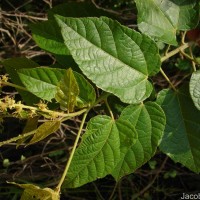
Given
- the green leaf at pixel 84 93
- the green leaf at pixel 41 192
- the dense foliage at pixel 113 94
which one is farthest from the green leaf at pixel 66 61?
the green leaf at pixel 41 192

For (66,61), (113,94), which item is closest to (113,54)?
(113,94)

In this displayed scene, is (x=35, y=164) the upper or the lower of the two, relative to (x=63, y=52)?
lower

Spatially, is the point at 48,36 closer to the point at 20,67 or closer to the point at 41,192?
the point at 20,67

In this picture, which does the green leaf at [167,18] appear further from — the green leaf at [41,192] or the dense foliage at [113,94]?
the green leaf at [41,192]

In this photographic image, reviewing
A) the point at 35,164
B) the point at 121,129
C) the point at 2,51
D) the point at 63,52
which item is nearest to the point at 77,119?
the point at 35,164

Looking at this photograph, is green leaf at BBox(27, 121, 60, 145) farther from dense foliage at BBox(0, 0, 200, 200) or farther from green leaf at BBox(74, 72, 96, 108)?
green leaf at BBox(74, 72, 96, 108)

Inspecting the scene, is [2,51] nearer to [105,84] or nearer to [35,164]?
[35,164]
